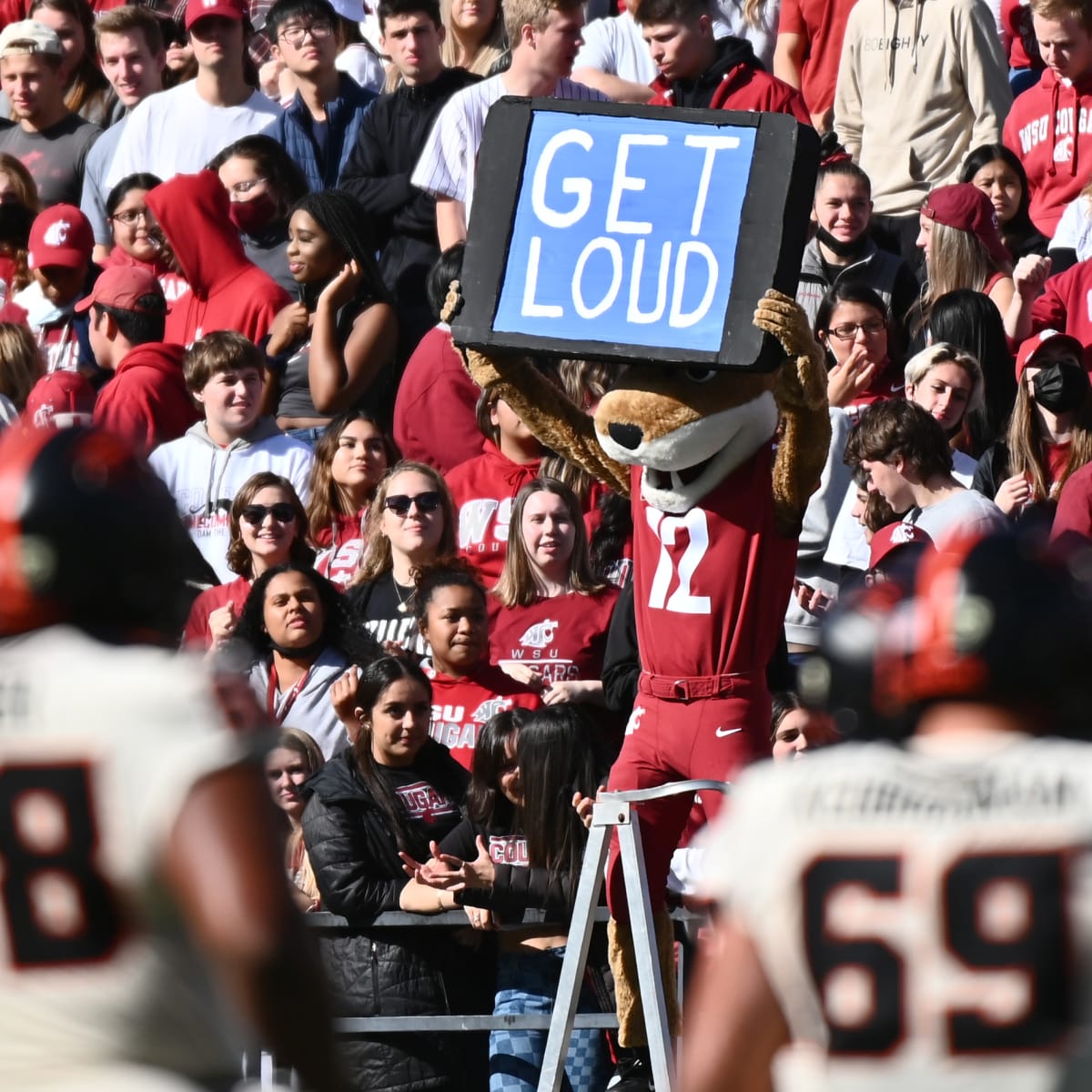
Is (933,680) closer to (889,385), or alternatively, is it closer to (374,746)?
(374,746)

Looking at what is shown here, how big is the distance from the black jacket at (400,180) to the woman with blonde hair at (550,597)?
224 centimetres

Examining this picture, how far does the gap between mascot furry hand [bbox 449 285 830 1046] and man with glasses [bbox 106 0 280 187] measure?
4935mm

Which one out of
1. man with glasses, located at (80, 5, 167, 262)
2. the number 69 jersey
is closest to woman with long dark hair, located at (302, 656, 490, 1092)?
the number 69 jersey

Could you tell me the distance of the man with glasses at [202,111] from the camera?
10.4 m

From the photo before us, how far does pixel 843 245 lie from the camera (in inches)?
352

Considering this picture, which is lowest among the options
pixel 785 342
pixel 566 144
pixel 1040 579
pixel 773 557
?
pixel 773 557

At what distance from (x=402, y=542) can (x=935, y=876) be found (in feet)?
16.2

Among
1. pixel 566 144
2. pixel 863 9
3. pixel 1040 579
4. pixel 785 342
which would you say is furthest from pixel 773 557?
pixel 863 9

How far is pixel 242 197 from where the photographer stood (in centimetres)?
952

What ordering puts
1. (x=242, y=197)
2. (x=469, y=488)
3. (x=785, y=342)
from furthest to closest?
(x=242, y=197)
(x=469, y=488)
(x=785, y=342)

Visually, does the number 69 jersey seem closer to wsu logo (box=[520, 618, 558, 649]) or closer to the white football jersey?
the white football jersey

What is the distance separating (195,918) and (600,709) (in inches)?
170

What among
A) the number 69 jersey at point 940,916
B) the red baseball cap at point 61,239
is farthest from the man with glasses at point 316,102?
the number 69 jersey at point 940,916

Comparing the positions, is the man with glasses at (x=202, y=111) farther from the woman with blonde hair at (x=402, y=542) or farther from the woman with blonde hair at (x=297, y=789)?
the woman with blonde hair at (x=297, y=789)
